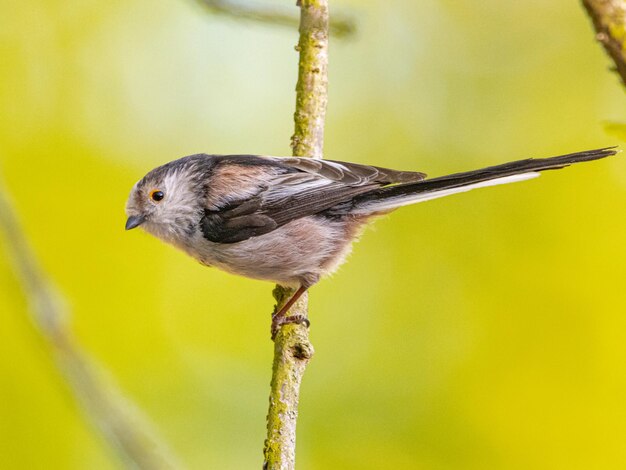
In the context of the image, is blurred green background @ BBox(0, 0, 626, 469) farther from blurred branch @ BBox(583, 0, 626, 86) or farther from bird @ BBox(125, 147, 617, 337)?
blurred branch @ BBox(583, 0, 626, 86)

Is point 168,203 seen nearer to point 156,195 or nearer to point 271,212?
point 156,195

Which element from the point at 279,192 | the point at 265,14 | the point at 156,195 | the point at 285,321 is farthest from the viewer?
the point at 156,195

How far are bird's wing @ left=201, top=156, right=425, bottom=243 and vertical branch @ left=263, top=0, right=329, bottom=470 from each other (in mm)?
230

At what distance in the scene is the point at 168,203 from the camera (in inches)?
158

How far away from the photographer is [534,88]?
18.7 feet

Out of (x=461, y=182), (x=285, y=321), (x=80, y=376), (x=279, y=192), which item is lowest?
(x=80, y=376)

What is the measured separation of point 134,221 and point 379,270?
2.12 m

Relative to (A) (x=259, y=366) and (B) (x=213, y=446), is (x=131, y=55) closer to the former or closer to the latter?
(A) (x=259, y=366)

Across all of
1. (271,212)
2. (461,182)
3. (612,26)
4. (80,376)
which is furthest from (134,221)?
(612,26)

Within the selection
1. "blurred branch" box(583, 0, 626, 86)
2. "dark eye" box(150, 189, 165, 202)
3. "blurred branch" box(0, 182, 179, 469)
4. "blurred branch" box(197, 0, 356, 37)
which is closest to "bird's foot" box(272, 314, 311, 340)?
"dark eye" box(150, 189, 165, 202)

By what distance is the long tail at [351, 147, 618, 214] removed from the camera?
2.70m

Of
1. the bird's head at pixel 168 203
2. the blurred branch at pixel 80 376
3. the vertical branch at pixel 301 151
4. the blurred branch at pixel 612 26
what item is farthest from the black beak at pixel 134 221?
the blurred branch at pixel 612 26

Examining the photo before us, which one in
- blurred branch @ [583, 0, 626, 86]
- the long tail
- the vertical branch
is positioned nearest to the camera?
blurred branch @ [583, 0, 626, 86]

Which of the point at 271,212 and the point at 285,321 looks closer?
the point at 285,321
